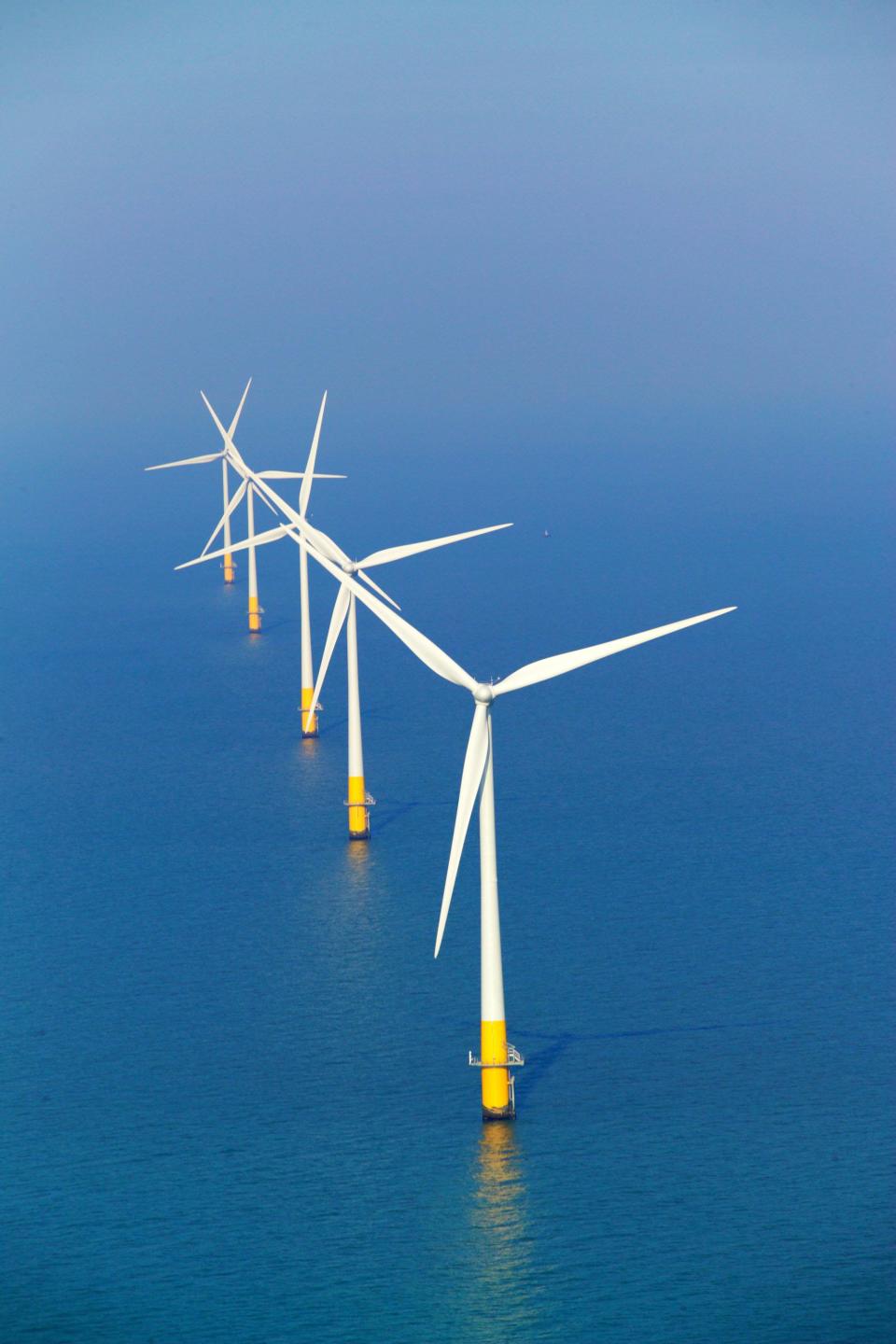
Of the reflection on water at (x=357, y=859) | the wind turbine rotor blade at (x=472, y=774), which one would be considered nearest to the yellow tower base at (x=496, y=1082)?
the wind turbine rotor blade at (x=472, y=774)

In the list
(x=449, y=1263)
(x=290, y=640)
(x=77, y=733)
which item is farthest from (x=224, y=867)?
(x=290, y=640)

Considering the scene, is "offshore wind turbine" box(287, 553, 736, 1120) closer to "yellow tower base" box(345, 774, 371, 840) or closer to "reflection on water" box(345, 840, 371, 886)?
"reflection on water" box(345, 840, 371, 886)

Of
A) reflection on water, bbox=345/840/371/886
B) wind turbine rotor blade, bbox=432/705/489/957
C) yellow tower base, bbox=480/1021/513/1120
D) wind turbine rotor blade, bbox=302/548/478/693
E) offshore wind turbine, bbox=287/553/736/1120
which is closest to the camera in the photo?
offshore wind turbine, bbox=287/553/736/1120

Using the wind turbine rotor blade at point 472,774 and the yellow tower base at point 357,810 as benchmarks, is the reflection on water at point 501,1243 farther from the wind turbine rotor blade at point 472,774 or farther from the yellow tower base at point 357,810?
the yellow tower base at point 357,810

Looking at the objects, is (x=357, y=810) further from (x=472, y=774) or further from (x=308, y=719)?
(x=472, y=774)

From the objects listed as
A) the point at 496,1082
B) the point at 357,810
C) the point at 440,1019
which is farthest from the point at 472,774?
the point at 357,810

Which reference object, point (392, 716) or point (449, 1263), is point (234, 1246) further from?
point (392, 716)

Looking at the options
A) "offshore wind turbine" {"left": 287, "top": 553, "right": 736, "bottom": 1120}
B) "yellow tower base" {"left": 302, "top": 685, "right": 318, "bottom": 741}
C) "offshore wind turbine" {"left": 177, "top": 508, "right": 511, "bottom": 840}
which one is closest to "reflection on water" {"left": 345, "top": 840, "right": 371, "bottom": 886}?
"offshore wind turbine" {"left": 177, "top": 508, "right": 511, "bottom": 840}
